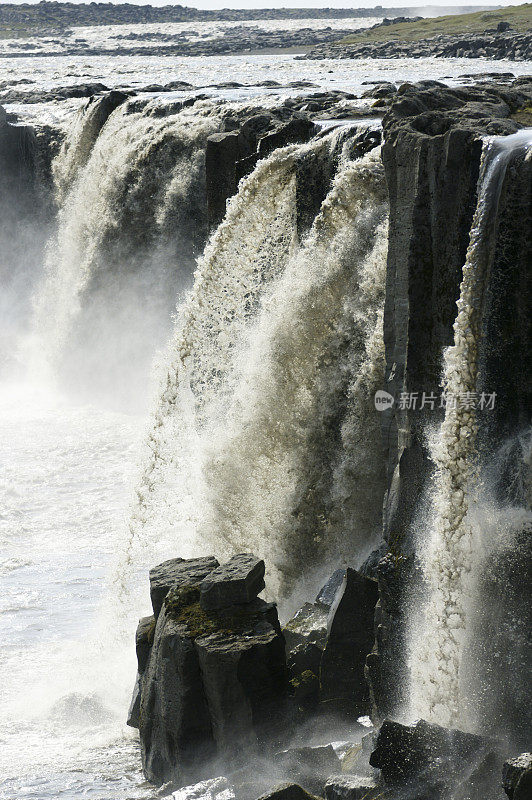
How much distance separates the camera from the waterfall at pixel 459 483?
7.89 m

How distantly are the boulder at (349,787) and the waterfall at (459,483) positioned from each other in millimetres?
1065

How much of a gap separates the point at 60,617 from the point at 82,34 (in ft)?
304

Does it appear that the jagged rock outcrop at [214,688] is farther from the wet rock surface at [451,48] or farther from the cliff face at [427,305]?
the wet rock surface at [451,48]

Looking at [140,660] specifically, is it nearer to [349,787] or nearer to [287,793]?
[287,793]

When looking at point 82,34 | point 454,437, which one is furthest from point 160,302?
point 82,34

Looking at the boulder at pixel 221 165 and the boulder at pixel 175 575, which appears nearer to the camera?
the boulder at pixel 175 575

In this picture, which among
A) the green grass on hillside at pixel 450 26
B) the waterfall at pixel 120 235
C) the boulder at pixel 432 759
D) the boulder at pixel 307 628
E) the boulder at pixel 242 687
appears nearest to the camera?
the boulder at pixel 432 759

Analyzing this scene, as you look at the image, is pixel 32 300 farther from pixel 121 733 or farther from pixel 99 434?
pixel 121 733

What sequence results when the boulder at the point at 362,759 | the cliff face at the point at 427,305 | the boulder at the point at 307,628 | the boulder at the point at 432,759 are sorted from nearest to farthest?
the boulder at the point at 432,759, the boulder at the point at 362,759, the cliff face at the point at 427,305, the boulder at the point at 307,628

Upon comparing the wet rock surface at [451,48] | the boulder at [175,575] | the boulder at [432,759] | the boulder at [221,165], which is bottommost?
the boulder at [432,759]

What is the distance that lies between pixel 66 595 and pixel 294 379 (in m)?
4.31

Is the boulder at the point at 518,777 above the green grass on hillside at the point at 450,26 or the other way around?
the other way around

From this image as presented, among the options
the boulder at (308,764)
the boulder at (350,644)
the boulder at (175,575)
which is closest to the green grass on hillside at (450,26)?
the boulder at (175,575)

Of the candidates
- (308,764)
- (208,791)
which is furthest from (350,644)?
(208,791)
